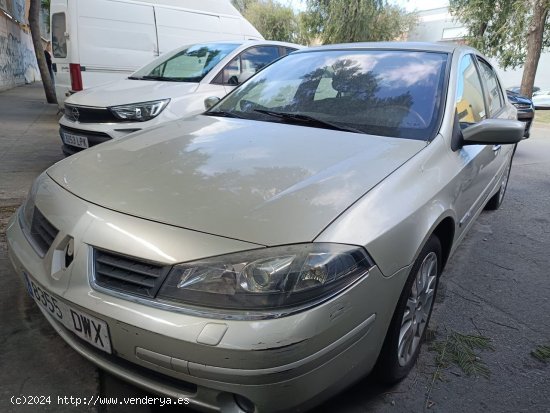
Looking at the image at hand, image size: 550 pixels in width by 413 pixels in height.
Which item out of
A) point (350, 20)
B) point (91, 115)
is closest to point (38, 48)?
point (91, 115)

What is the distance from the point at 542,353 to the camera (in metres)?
2.39

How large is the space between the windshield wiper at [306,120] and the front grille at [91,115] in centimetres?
225

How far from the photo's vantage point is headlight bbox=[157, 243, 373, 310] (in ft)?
4.75

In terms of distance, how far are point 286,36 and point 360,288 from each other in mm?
34485

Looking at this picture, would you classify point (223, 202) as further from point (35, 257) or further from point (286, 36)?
point (286, 36)

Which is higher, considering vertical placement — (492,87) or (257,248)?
(492,87)

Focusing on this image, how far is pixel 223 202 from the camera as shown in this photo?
171cm

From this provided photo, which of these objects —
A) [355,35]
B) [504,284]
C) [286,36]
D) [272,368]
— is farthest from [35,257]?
[286,36]

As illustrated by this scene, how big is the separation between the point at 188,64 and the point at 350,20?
73.3 ft

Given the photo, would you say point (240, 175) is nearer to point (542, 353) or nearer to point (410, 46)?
point (410, 46)

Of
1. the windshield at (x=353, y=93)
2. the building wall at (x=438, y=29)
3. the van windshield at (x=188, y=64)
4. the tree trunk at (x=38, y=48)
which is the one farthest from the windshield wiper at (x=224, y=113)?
the building wall at (x=438, y=29)

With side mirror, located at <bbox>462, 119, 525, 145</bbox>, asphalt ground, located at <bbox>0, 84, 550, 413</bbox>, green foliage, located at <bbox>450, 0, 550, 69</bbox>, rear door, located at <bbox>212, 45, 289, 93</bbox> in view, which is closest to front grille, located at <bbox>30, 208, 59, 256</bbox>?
asphalt ground, located at <bbox>0, 84, 550, 413</bbox>

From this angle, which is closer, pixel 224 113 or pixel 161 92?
pixel 224 113

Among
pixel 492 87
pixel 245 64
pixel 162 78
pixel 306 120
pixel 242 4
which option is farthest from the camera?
pixel 242 4
